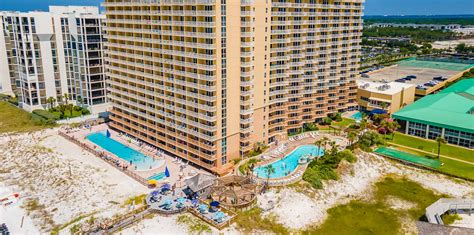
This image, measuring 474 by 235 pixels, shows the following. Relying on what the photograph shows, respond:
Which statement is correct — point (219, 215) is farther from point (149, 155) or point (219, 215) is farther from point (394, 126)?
point (394, 126)

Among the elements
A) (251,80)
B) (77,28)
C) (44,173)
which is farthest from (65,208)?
(77,28)

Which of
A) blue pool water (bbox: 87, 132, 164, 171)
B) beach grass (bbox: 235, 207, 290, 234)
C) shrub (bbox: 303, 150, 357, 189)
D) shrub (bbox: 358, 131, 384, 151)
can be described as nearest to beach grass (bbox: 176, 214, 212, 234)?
beach grass (bbox: 235, 207, 290, 234)

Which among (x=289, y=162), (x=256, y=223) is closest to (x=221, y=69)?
(x=289, y=162)

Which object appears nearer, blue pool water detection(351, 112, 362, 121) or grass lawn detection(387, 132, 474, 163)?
grass lawn detection(387, 132, 474, 163)

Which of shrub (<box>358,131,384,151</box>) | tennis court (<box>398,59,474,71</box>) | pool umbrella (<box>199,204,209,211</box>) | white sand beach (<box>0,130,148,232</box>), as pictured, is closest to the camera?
pool umbrella (<box>199,204,209,211</box>)

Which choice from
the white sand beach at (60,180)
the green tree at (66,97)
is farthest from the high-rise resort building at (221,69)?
the green tree at (66,97)

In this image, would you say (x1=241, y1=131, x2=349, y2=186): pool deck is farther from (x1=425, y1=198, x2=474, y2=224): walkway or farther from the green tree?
the green tree

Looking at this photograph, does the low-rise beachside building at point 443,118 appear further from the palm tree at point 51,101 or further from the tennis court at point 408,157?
the palm tree at point 51,101

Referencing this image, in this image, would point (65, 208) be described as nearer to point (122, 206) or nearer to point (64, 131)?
point (122, 206)
